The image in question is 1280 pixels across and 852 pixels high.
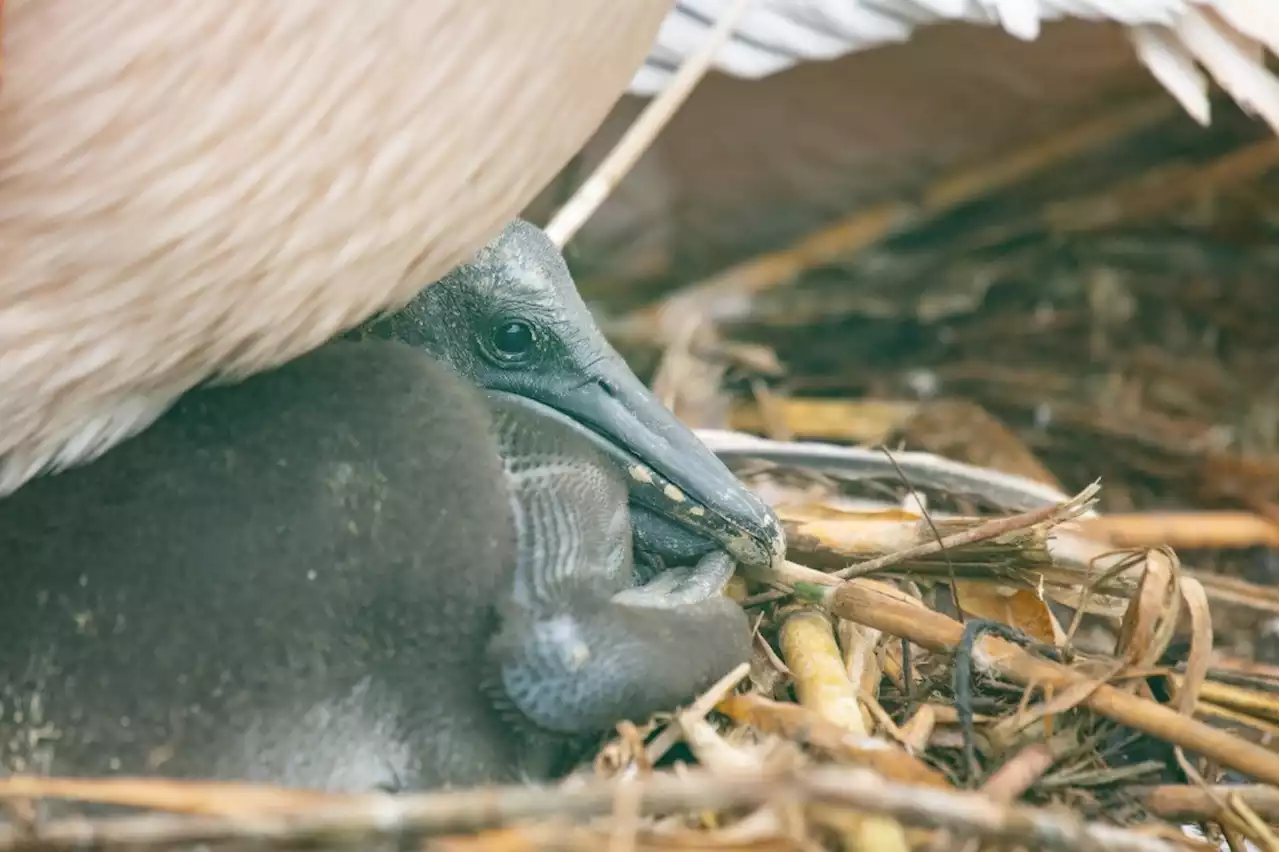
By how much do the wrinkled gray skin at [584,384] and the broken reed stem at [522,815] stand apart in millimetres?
247

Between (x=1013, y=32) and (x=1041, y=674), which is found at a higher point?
(x=1013, y=32)

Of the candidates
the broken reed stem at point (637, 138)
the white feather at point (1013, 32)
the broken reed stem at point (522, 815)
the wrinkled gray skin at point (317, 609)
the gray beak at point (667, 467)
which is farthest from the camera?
the white feather at point (1013, 32)

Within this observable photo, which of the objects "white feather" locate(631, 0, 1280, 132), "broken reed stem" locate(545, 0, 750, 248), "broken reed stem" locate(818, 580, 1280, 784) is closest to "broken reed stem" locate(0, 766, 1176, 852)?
"broken reed stem" locate(818, 580, 1280, 784)

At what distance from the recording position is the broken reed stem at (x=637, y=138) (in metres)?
1.01

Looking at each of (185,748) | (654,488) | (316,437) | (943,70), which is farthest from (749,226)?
(185,748)

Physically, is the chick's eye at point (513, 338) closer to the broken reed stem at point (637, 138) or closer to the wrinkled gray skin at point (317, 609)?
the wrinkled gray skin at point (317, 609)

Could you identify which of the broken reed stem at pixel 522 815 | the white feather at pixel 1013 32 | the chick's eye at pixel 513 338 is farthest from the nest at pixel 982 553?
the white feather at pixel 1013 32

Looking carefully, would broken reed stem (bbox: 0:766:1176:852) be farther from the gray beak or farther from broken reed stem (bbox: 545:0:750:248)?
broken reed stem (bbox: 545:0:750:248)

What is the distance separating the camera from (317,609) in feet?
1.97

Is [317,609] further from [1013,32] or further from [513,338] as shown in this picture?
[1013,32]

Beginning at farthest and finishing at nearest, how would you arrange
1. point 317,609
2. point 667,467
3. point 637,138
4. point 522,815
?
point 637,138, point 667,467, point 317,609, point 522,815

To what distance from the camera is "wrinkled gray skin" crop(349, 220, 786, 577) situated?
731 mm

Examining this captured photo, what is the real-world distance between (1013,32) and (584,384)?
594mm

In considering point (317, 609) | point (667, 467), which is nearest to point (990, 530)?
point (667, 467)
